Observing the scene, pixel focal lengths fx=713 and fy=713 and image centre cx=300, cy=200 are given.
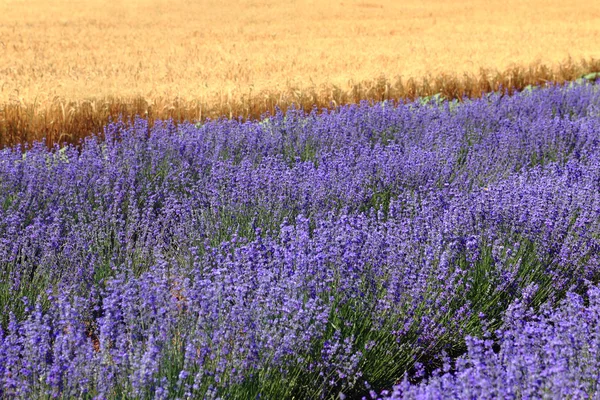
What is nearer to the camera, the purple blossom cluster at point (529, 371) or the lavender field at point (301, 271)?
the purple blossom cluster at point (529, 371)

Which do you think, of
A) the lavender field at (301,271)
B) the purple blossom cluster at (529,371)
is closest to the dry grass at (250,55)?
the lavender field at (301,271)

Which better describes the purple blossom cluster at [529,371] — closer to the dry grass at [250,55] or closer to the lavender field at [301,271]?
the lavender field at [301,271]

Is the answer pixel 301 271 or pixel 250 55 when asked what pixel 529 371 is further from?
pixel 250 55

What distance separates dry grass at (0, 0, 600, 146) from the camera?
26.7ft

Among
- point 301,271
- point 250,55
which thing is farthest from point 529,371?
point 250,55

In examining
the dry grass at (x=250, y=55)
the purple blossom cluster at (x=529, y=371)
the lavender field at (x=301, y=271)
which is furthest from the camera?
the dry grass at (x=250, y=55)

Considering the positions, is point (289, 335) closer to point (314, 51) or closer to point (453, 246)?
point (453, 246)

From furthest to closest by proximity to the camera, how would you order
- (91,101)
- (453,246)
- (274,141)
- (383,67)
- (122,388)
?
(383,67) → (91,101) → (274,141) → (453,246) → (122,388)

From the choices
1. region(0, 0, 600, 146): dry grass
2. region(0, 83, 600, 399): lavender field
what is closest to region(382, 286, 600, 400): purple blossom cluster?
region(0, 83, 600, 399): lavender field

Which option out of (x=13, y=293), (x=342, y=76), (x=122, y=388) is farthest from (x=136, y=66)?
(x=122, y=388)

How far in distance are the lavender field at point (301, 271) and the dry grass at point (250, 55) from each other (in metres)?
2.12

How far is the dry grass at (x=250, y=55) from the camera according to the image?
26.7ft

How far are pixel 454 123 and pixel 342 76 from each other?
3803 mm

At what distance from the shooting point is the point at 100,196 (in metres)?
4.58
